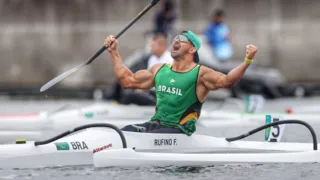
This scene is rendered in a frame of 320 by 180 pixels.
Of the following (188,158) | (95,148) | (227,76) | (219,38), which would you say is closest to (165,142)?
(188,158)

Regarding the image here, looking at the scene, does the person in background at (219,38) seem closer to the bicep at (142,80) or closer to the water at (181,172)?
the bicep at (142,80)

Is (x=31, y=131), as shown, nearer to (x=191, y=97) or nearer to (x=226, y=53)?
(x=191, y=97)

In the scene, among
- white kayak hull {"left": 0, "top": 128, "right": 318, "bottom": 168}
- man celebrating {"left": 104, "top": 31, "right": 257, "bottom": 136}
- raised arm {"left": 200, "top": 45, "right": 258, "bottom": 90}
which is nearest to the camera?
raised arm {"left": 200, "top": 45, "right": 258, "bottom": 90}

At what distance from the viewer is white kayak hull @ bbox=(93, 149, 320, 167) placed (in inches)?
615

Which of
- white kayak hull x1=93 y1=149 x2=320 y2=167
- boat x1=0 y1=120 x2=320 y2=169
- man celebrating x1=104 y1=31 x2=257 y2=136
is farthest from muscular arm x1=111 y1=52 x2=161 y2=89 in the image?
white kayak hull x1=93 y1=149 x2=320 y2=167

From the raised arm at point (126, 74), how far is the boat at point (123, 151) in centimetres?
69

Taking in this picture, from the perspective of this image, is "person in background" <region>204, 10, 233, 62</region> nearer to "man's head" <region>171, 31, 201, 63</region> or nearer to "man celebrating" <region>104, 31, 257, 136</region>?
"man's head" <region>171, 31, 201, 63</region>

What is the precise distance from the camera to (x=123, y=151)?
618 inches

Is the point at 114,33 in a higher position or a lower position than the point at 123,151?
higher

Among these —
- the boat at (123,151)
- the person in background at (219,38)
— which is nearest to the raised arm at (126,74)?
the boat at (123,151)

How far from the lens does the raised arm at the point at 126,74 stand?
16625 millimetres

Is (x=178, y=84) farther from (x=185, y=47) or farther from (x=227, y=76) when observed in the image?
(x=227, y=76)

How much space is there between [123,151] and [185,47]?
1.86m

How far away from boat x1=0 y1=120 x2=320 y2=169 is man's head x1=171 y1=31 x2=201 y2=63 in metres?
1.09
